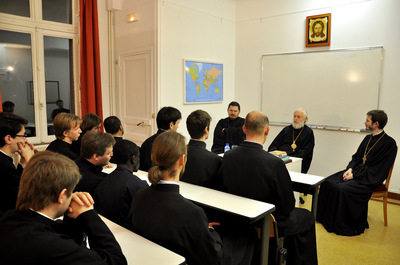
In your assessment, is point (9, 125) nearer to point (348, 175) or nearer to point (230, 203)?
point (230, 203)

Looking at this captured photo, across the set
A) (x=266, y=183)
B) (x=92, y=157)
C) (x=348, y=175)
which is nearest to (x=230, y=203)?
(x=266, y=183)

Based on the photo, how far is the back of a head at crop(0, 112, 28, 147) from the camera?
2275 mm

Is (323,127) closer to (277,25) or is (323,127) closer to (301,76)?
(301,76)

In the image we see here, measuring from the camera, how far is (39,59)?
4.69 m

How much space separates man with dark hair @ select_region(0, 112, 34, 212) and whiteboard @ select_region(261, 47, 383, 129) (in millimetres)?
4288

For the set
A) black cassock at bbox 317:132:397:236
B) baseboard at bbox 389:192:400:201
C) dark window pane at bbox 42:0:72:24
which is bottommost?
baseboard at bbox 389:192:400:201

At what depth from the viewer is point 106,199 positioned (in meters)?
1.93

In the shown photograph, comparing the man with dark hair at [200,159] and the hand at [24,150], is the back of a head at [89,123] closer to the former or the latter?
the hand at [24,150]

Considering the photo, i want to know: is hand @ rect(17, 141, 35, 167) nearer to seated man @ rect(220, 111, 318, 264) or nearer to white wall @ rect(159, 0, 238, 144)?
seated man @ rect(220, 111, 318, 264)

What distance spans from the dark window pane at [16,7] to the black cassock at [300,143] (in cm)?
426

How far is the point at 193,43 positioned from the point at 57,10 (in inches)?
87.2

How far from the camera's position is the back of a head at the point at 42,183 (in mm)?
1107

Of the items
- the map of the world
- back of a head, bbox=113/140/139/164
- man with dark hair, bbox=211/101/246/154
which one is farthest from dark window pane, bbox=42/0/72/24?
back of a head, bbox=113/140/139/164

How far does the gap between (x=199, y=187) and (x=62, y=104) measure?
355 centimetres
